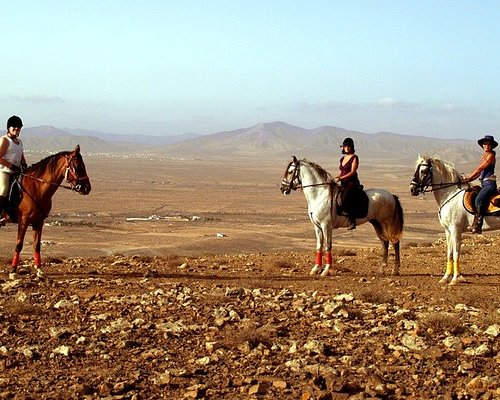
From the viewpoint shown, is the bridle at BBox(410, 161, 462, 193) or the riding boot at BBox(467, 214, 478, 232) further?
the bridle at BBox(410, 161, 462, 193)

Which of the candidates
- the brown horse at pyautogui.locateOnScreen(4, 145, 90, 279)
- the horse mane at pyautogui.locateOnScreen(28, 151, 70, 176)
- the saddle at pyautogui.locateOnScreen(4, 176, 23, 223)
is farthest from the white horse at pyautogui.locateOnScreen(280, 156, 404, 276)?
the saddle at pyautogui.locateOnScreen(4, 176, 23, 223)

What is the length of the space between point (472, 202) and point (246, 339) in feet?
23.1

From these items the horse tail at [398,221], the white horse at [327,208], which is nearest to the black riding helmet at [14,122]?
the white horse at [327,208]

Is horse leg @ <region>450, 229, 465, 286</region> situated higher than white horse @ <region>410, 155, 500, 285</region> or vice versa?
white horse @ <region>410, 155, 500, 285</region>

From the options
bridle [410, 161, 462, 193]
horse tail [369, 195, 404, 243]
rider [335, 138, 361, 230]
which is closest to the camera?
bridle [410, 161, 462, 193]

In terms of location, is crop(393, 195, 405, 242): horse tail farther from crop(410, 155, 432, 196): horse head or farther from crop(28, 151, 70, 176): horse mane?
crop(28, 151, 70, 176): horse mane

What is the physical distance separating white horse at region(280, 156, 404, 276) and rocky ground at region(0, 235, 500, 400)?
1.71m

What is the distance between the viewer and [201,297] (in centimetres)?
1023

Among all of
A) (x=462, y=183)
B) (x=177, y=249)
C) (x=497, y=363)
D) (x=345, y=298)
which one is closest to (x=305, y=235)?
(x=177, y=249)

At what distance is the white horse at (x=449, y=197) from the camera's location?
12.9 meters

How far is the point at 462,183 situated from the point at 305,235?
27.5 m

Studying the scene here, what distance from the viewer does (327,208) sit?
46.2ft

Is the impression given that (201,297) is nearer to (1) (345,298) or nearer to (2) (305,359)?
(1) (345,298)

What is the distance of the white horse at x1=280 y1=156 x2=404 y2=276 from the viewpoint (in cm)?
1410
